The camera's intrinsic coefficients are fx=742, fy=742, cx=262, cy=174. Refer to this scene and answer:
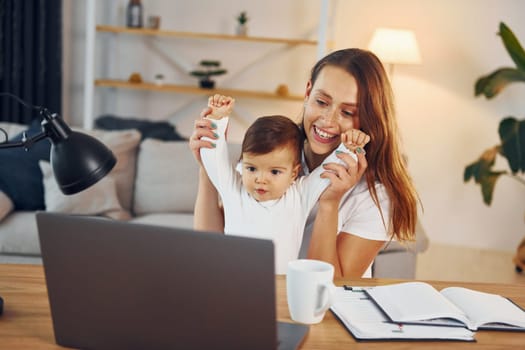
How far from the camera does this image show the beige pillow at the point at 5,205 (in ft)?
10.5

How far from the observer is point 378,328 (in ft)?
4.00

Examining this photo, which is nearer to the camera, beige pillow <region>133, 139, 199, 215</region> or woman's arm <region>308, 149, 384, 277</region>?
woman's arm <region>308, 149, 384, 277</region>

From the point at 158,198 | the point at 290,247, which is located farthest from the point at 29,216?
the point at 290,247

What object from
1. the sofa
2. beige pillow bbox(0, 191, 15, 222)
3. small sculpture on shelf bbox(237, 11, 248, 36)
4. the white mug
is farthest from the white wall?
the white mug

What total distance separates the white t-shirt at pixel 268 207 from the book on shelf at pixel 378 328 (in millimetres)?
315

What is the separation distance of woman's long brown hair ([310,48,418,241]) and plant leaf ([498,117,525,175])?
2578 millimetres

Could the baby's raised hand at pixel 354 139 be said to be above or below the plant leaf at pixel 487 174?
above

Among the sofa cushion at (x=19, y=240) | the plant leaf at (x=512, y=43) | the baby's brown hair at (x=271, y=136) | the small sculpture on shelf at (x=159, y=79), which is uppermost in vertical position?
the plant leaf at (x=512, y=43)

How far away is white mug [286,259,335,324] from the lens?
3.89ft

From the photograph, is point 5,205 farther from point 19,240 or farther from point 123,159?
point 123,159

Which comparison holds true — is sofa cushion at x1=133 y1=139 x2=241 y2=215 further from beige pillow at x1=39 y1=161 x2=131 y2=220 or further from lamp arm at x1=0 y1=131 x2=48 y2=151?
lamp arm at x1=0 y1=131 x2=48 y2=151

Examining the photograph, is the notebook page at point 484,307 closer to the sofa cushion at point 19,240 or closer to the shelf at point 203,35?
the sofa cushion at point 19,240

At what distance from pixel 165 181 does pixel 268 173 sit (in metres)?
1.99

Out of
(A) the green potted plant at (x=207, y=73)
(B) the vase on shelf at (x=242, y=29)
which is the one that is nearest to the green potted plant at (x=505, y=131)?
→ (B) the vase on shelf at (x=242, y=29)
